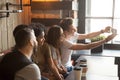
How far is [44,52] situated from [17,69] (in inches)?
38.8

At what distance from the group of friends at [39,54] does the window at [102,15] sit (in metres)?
0.67

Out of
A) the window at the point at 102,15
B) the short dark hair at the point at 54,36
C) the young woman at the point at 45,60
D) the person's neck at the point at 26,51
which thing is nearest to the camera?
the person's neck at the point at 26,51

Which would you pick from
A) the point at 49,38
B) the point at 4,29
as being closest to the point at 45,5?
the point at 4,29

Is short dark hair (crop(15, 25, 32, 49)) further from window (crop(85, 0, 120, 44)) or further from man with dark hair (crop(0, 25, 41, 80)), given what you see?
window (crop(85, 0, 120, 44))


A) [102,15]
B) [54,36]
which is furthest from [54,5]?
[54,36]

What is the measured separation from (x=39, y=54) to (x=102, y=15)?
205 cm

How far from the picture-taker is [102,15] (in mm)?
4211

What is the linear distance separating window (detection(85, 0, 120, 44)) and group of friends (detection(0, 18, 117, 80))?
2.19 ft

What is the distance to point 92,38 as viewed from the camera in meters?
3.75

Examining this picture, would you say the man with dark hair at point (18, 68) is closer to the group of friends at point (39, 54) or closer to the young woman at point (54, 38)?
the group of friends at point (39, 54)

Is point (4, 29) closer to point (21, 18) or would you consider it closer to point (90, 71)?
point (21, 18)

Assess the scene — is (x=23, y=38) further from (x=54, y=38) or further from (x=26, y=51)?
(x=54, y=38)

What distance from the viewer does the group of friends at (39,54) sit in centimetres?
157

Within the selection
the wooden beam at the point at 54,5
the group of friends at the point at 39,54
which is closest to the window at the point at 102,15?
the wooden beam at the point at 54,5
